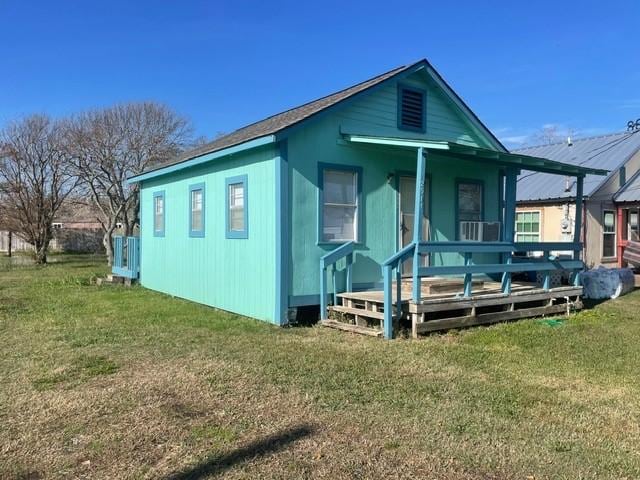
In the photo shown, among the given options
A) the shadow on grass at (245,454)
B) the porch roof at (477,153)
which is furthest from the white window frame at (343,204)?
the shadow on grass at (245,454)

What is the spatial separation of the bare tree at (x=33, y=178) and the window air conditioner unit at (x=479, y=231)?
18974mm

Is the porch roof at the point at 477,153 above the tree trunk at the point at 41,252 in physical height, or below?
above

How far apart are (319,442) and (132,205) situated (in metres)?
24.9

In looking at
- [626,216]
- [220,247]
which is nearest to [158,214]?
[220,247]

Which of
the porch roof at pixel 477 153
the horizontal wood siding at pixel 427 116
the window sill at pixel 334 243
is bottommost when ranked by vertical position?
the window sill at pixel 334 243

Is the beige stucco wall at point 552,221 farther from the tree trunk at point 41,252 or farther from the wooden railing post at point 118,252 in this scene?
the tree trunk at point 41,252

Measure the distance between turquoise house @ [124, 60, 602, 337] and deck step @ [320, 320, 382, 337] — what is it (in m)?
0.24

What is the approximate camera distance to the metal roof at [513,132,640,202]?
55.2 feet

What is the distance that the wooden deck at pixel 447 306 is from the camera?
7.85 metres

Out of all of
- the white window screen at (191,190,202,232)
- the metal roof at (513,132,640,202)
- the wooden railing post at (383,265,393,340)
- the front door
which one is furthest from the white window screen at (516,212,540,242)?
the wooden railing post at (383,265,393,340)

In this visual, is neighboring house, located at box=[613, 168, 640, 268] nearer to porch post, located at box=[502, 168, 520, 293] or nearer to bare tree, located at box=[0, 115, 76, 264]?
porch post, located at box=[502, 168, 520, 293]

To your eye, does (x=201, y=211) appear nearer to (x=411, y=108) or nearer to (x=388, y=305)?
(x=411, y=108)

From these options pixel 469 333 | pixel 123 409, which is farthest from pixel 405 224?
pixel 123 409

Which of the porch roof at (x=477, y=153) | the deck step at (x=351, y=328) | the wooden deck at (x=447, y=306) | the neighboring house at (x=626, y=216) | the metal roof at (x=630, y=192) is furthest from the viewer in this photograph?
the neighboring house at (x=626, y=216)
